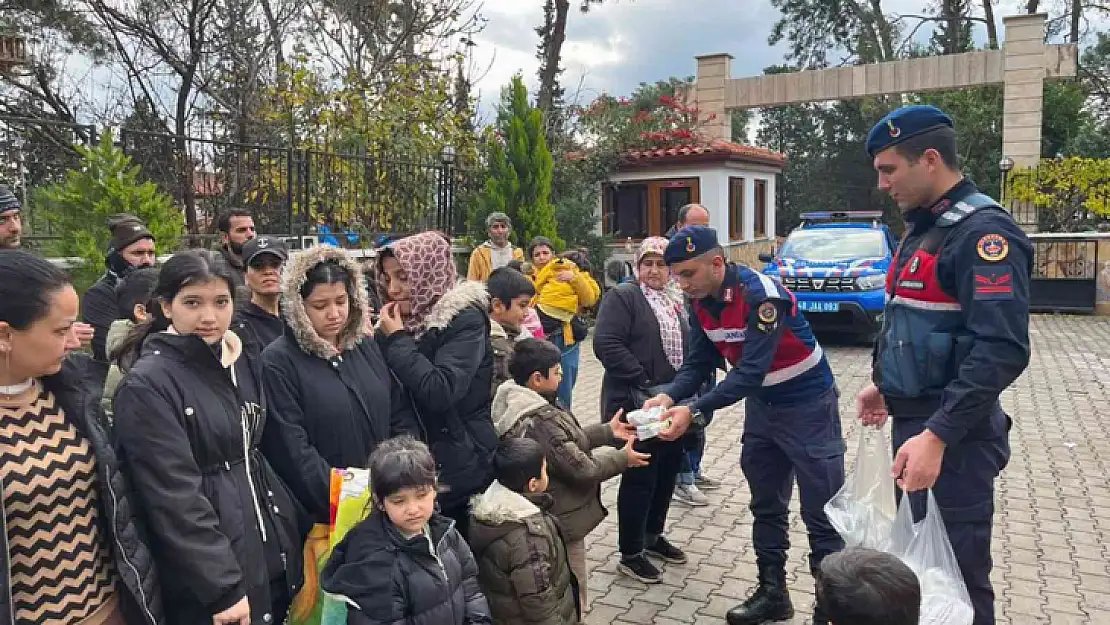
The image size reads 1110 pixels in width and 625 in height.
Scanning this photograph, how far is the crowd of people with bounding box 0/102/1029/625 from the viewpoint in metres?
2.15

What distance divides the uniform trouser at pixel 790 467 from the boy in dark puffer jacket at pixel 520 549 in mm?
1262

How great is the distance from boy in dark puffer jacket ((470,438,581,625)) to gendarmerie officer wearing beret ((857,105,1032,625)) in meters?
1.33

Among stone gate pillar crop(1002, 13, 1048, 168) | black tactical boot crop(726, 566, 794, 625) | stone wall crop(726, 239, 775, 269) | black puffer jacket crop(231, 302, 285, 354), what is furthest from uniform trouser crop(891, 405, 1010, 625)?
stone gate pillar crop(1002, 13, 1048, 168)

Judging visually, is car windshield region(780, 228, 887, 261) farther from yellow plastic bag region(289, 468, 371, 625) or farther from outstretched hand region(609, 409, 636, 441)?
yellow plastic bag region(289, 468, 371, 625)

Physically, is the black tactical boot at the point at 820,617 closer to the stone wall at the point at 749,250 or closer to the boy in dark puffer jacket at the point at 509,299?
the boy in dark puffer jacket at the point at 509,299

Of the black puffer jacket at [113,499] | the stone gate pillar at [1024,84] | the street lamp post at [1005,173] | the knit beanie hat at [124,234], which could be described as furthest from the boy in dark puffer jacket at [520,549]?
the stone gate pillar at [1024,84]

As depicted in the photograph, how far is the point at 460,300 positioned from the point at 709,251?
1206 millimetres

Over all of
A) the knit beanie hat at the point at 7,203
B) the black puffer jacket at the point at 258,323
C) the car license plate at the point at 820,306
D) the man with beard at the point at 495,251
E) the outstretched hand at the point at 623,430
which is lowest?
the car license plate at the point at 820,306

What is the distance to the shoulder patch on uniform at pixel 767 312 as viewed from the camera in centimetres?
374

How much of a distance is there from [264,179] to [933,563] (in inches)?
321

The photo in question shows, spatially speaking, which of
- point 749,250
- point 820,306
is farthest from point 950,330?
point 749,250

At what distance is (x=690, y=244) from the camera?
12.4ft

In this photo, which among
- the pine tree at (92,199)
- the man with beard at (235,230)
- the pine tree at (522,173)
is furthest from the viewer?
the pine tree at (522,173)

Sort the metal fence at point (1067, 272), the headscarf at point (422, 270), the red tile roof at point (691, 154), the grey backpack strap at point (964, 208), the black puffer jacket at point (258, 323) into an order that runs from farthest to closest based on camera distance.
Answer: the red tile roof at point (691, 154), the metal fence at point (1067, 272), the black puffer jacket at point (258, 323), the headscarf at point (422, 270), the grey backpack strap at point (964, 208)
